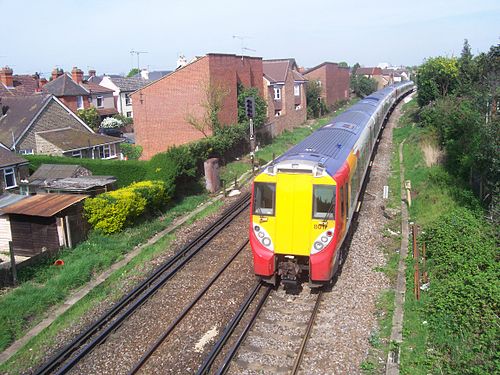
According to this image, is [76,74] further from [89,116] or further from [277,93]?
[277,93]

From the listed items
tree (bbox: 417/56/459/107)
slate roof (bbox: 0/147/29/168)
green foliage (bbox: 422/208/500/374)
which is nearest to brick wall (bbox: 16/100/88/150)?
slate roof (bbox: 0/147/29/168)

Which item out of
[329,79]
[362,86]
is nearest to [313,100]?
[329,79]

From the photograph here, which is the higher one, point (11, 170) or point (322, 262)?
point (11, 170)

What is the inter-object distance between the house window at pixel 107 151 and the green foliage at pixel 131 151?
80.3 inches

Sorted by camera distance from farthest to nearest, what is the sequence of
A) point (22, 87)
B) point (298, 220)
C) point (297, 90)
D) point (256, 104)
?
point (297, 90)
point (22, 87)
point (256, 104)
point (298, 220)

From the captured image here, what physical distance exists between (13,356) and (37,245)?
22.3ft

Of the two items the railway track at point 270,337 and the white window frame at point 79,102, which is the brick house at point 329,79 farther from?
the railway track at point 270,337

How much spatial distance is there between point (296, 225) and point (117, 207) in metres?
8.76

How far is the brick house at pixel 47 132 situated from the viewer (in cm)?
2975

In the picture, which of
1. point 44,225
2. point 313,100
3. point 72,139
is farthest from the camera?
point 313,100

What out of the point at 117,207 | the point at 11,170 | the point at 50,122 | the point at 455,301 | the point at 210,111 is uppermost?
the point at 210,111

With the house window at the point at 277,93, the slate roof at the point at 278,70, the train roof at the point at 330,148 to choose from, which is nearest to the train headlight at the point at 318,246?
the train roof at the point at 330,148

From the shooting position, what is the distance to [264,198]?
1066 centimetres

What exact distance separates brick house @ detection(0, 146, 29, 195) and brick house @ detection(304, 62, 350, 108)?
41.1m
